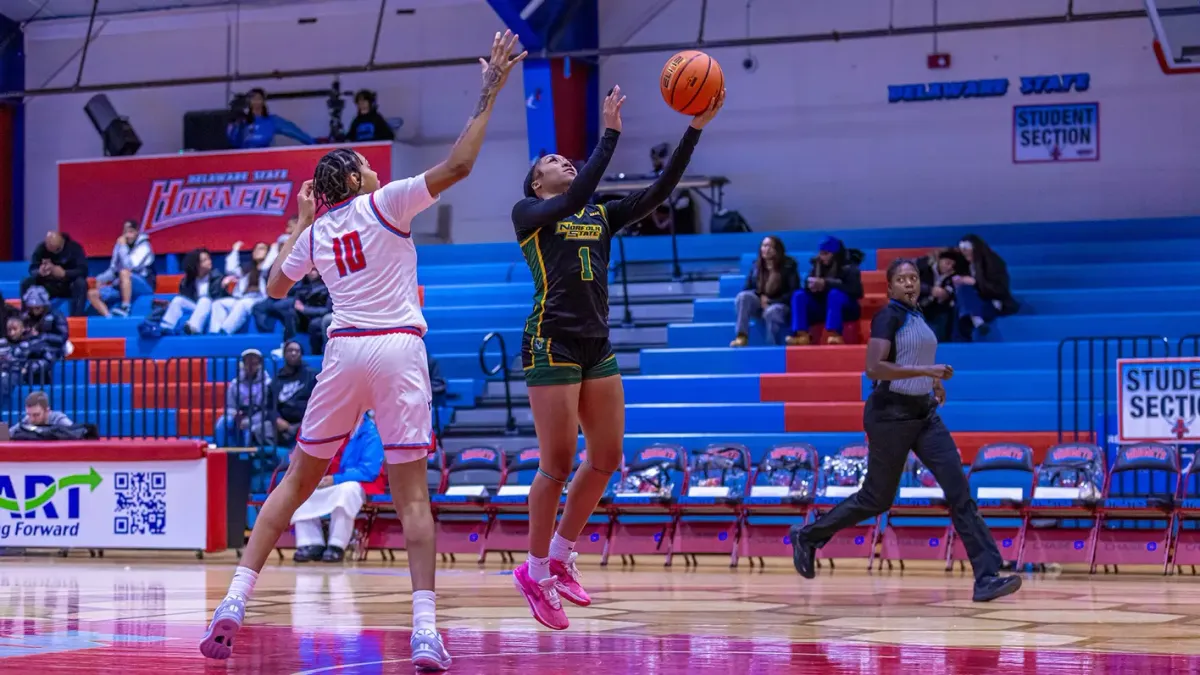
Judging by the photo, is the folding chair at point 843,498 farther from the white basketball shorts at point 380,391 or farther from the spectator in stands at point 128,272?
the spectator in stands at point 128,272

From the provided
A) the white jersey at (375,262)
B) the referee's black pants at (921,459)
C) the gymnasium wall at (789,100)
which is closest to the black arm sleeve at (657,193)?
the white jersey at (375,262)

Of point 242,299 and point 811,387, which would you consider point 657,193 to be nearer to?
point 811,387

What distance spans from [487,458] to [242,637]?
22.9ft

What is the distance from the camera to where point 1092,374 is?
12.8 metres

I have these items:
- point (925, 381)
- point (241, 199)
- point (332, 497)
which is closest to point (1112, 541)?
point (925, 381)

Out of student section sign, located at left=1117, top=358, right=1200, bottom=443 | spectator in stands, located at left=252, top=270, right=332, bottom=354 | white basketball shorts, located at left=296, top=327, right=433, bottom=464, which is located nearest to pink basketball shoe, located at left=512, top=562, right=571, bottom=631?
white basketball shorts, located at left=296, top=327, right=433, bottom=464

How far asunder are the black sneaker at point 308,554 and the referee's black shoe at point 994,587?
19.3 ft

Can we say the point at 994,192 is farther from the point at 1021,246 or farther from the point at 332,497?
the point at 332,497

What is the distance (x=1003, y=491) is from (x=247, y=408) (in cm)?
681

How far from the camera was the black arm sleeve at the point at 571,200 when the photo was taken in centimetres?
586

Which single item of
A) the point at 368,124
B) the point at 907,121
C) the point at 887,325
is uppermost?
the point at 368,124

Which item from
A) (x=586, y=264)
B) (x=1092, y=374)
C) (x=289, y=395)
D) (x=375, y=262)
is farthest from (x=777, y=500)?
(x=375, y=262)

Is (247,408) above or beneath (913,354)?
beneath

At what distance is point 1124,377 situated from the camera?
11.2 metres
